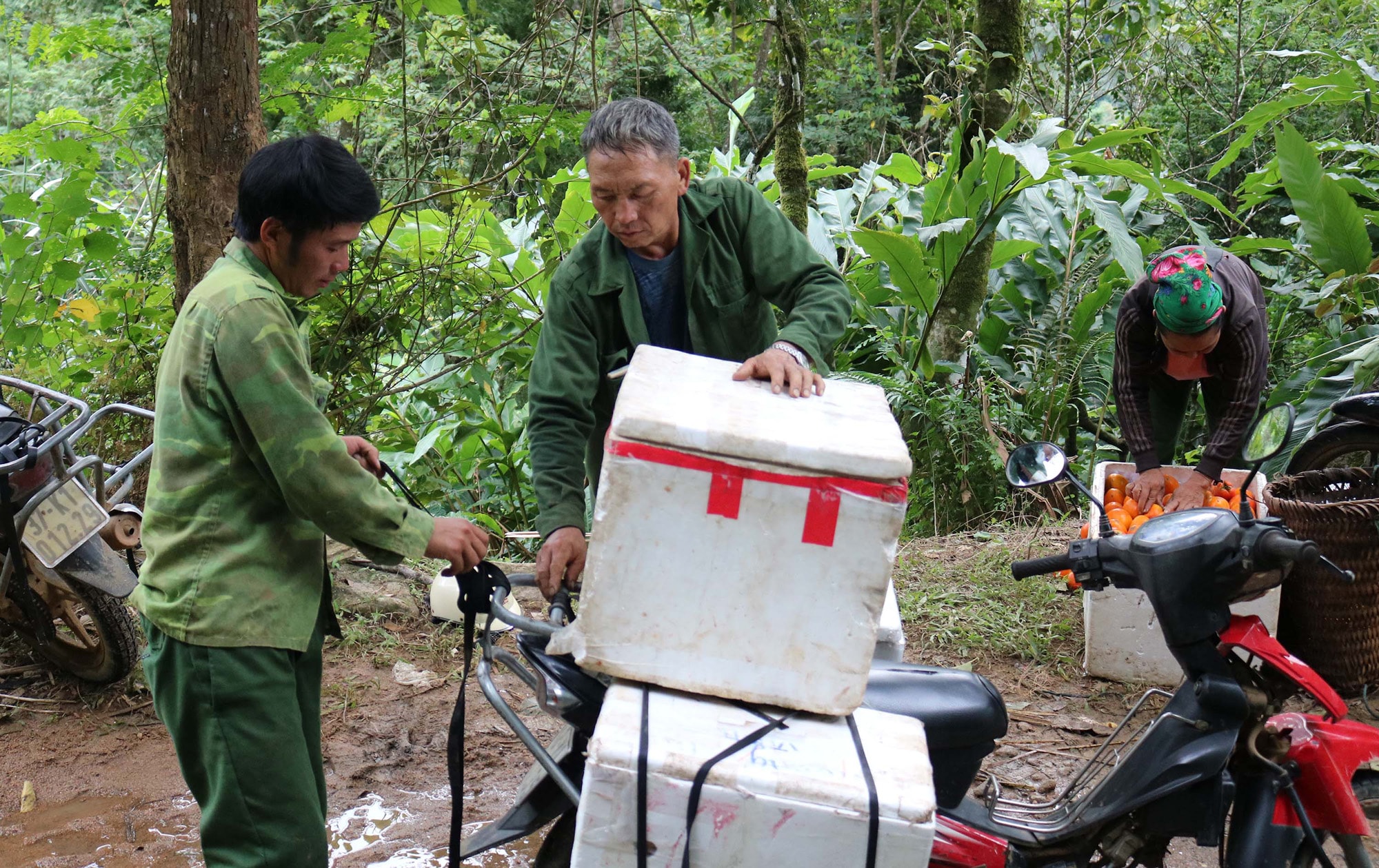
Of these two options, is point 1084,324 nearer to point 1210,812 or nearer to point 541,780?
point 1210,812

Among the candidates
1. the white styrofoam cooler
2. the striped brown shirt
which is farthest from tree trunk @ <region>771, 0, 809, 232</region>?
the white styrofoam cooler

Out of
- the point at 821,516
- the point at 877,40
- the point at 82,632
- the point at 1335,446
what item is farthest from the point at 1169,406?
the point at 877,40

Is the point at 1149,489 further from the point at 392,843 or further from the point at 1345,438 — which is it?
the point at 392,843

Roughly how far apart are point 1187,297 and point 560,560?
2.49 meters

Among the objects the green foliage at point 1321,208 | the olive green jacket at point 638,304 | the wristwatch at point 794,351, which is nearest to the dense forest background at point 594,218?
the green foliage at point 1321,208

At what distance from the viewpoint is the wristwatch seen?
6.84 feet

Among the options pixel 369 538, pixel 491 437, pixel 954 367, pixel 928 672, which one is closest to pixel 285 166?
pixel 369 538

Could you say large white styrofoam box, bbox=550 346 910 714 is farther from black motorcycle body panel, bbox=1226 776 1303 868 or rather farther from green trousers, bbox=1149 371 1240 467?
green trousers, bbox=1149 371 1240 467

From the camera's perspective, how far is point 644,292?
2.56 metres

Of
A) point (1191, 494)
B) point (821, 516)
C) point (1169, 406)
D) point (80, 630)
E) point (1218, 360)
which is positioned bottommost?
point (80, 630)

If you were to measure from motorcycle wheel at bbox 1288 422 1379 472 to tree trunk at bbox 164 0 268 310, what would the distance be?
3.95 meters

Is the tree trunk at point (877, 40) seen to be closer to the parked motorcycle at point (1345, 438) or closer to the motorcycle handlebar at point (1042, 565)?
the parked motorcycle at point (1345, 438)

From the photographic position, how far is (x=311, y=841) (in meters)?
1.95

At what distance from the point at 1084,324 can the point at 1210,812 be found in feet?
12.9
